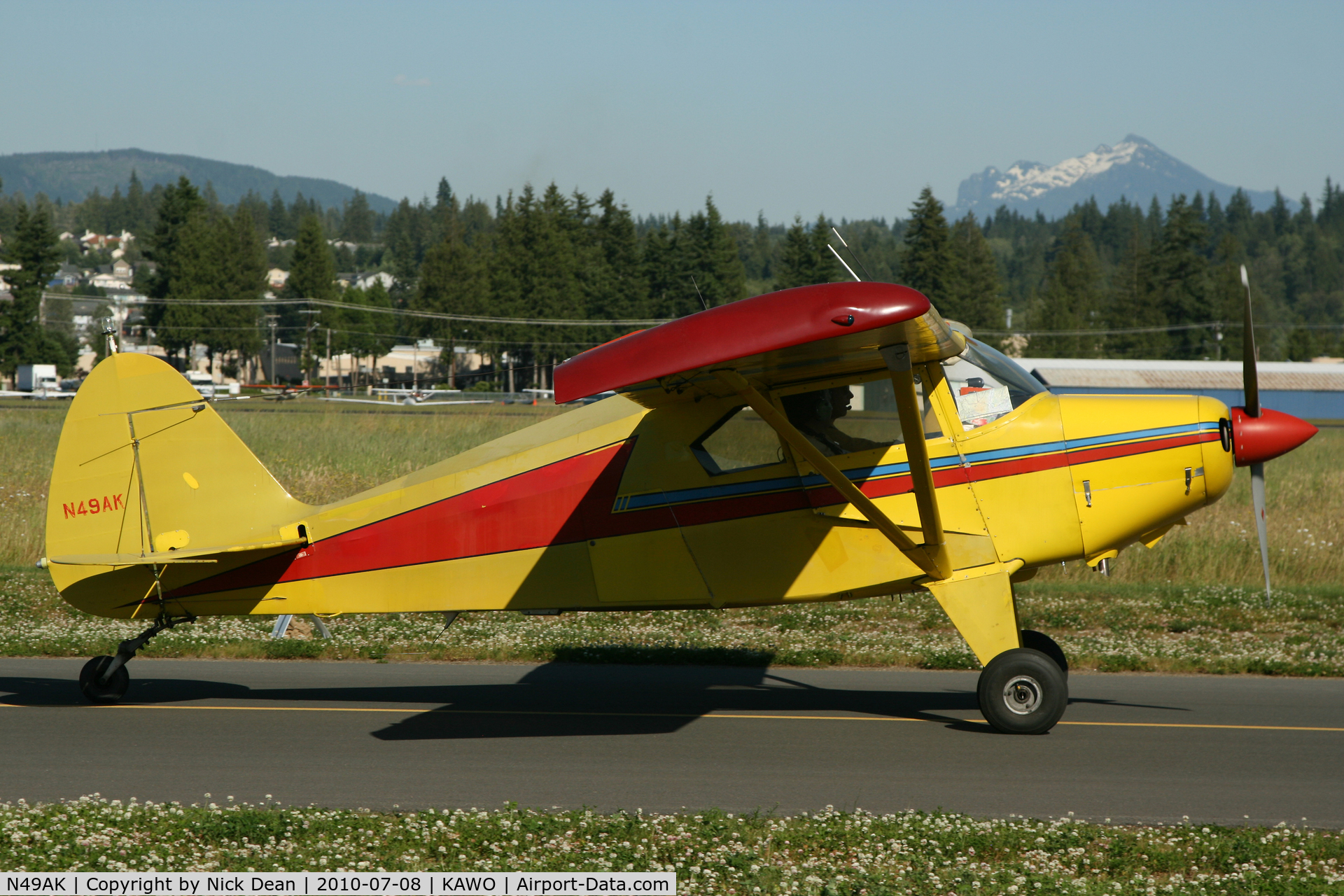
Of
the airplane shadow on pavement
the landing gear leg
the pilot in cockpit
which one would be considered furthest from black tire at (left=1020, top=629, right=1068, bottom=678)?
the landing gear leg

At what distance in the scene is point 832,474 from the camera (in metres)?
6.67

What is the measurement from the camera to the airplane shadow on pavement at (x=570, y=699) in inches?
292

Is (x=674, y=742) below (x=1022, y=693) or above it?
below

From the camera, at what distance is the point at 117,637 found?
1051cm

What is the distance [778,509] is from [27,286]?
77.1 metres

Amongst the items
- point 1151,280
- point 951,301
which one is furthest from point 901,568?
point 1151,280

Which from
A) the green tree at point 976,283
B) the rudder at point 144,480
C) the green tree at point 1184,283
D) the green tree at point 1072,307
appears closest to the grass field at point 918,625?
the rudder at point 144,480

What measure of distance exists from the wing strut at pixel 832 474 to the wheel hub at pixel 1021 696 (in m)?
0.81

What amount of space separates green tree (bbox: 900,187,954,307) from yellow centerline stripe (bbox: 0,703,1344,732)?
235ft

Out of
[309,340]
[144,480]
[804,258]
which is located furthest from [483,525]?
[309,340]

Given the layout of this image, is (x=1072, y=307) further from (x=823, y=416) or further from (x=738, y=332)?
(x=738, y=332)

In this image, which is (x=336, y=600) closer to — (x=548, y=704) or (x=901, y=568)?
(x=548, y=704)

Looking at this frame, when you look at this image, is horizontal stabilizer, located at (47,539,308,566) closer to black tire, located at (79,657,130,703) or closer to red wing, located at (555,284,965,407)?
black tire, located at (79,657,130,703)

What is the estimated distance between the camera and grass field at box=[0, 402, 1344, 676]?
388 inches
